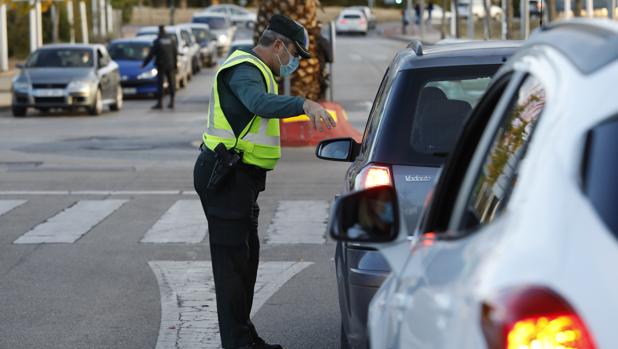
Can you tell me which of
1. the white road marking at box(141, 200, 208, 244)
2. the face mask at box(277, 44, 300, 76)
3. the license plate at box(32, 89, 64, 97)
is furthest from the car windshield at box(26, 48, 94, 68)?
the face mask at box(277, 44, 300, 76)

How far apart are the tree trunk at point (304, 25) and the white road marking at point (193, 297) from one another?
14481 mm

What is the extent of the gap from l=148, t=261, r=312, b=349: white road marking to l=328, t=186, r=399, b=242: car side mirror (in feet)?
13.6

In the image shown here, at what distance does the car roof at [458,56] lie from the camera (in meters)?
6.87

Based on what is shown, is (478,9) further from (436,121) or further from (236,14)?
(436,121)

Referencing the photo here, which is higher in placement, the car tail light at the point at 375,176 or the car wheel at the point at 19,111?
the car tail light at the point at 375,176

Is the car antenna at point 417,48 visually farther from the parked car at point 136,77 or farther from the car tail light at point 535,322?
the parked car at point 136,77

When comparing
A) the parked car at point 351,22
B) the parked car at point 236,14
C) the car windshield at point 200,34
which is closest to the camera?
the car windshield at point 200,34

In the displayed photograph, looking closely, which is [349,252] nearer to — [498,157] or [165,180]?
[498,157]

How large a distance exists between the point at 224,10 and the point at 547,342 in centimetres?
8697

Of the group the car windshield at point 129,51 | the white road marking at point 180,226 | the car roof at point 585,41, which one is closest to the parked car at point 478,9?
the car windshield at point 129,51

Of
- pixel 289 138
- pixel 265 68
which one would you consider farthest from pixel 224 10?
pixel 265 68

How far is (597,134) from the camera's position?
2578mm

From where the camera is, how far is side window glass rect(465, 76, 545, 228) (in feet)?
11.0

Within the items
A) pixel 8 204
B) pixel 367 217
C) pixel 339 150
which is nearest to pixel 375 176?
pixel 339 150
